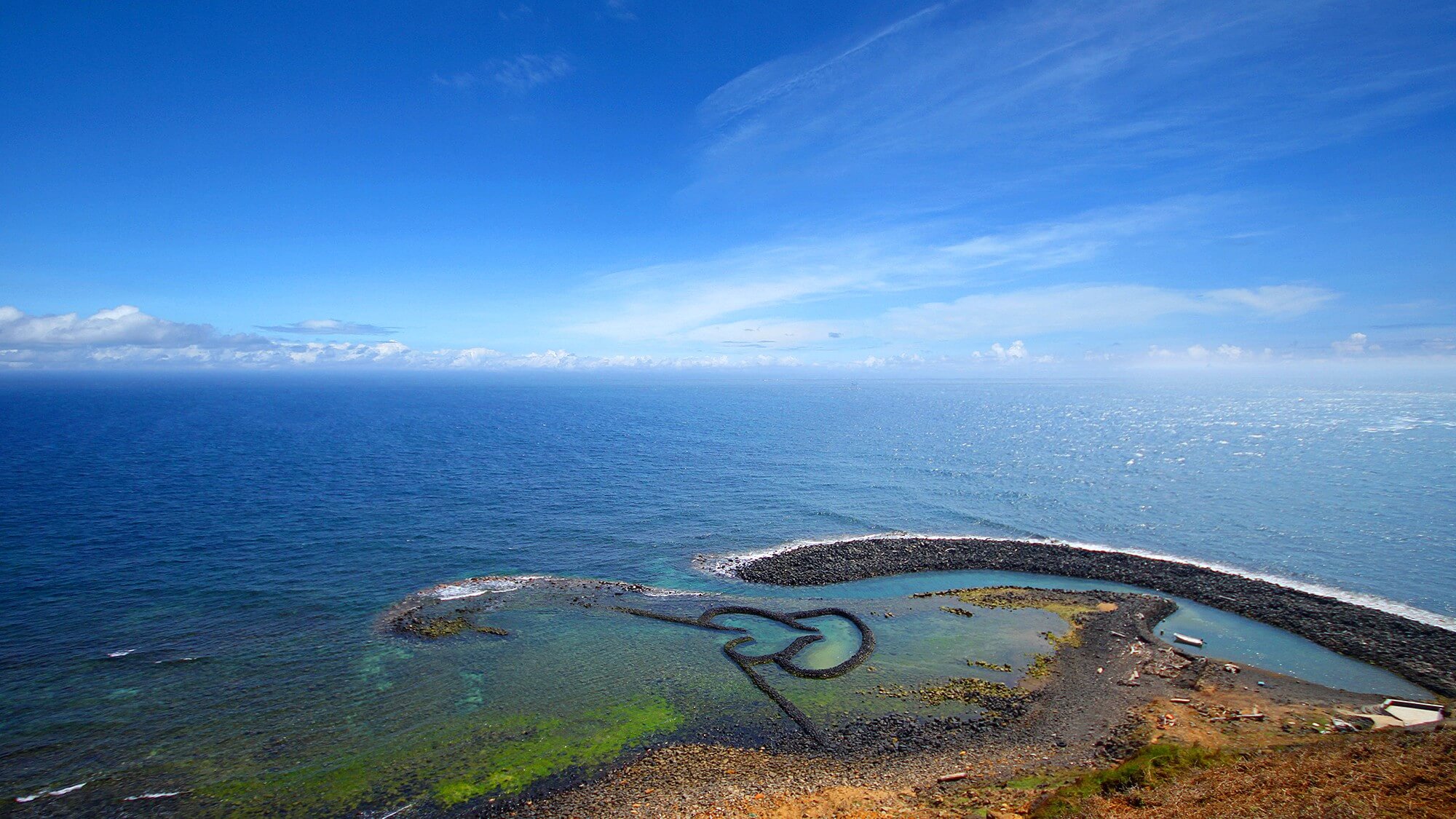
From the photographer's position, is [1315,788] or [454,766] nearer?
[1315,788]

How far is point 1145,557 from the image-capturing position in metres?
58.4

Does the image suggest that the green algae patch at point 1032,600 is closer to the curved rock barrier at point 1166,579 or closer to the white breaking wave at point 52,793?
the curved rock barrier at point 1166,579

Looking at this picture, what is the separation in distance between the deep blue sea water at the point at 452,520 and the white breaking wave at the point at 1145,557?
157 cm

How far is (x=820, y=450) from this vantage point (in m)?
122

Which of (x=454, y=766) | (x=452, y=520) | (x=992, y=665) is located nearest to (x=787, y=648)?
(x=992, y=665)

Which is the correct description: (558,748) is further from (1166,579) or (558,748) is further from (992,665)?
(1166,579)

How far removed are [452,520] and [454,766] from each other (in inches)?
1755

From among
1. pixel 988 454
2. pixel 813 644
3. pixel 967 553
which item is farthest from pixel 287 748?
pixel 988 454

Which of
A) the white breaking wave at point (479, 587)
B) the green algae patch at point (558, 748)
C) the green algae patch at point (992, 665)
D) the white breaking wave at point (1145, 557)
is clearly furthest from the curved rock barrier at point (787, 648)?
the white breaking wave at point (479, 587)

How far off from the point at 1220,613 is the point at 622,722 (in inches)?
1851

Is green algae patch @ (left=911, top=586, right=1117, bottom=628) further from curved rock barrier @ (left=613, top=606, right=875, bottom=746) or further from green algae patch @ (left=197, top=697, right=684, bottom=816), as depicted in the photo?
green algae patch @ (left=197, top=697, right=684, bottom=816)

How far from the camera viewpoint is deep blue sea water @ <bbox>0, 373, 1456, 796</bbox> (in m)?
36.6

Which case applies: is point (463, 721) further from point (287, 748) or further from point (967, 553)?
point (967, 553)

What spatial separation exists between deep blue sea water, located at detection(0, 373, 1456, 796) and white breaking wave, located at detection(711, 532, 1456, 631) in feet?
5.14
